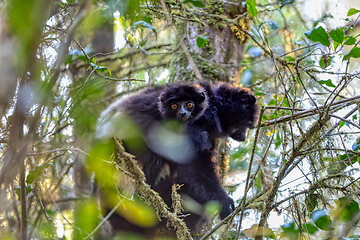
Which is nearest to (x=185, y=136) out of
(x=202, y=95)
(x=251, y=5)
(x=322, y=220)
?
(x=202, y=95)

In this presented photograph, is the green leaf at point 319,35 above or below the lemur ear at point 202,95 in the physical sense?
below

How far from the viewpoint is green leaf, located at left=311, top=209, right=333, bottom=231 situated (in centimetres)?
304

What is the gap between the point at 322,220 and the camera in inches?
120

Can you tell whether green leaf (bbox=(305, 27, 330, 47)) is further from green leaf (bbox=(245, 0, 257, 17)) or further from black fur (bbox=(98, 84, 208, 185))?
black fur (bbox=(98, 84, 208, 185))

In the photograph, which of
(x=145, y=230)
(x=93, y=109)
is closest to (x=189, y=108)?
(x=145, y=230)

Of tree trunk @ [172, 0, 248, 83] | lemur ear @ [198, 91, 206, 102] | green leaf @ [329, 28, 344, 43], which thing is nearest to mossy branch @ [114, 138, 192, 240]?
lemur ear @ [198, 91, 206, 102]

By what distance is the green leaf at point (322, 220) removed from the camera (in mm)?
3039

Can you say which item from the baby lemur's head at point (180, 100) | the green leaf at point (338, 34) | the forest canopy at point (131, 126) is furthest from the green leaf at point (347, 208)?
the baby lemur's head at point (180, 100)

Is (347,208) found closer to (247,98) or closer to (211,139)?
(211,139)

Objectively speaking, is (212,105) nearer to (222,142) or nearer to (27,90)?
(222,142)

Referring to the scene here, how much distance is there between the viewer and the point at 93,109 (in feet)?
6.26

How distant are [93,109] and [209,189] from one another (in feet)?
11.2

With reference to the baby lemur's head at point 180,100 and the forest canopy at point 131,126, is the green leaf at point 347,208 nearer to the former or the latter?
the forest canopy at point 131,126

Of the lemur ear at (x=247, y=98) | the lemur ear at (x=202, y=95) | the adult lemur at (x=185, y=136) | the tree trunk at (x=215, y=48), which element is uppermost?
the tree trunk at (x=215, y=48)
